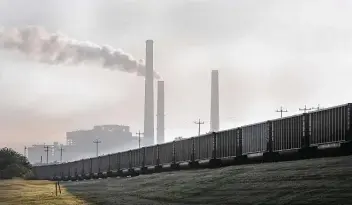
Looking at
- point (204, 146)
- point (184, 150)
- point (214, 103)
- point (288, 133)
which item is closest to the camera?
point (288, 133)

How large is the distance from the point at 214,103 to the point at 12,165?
9878 cm

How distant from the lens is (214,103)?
175 metres

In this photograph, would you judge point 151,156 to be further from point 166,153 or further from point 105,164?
point 105,164

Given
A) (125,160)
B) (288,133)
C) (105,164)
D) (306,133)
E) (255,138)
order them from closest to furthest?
(306,133) → (288,133) → (255,138) → (125,160) → (105,164)

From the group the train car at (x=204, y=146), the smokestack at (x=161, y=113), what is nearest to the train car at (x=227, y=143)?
the train car at (x=204, y=146)

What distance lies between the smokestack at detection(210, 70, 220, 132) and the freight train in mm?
110788

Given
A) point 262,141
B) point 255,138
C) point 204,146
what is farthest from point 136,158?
point 262,141

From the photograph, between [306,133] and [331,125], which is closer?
[331,125]

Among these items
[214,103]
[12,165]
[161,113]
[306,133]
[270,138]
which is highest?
[214,103]

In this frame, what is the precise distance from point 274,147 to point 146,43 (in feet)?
516

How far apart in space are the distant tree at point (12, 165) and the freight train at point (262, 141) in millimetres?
26303

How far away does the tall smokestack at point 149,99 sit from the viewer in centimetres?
17688

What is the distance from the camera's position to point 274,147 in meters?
30.9

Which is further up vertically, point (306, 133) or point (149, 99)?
point (149, 99)
